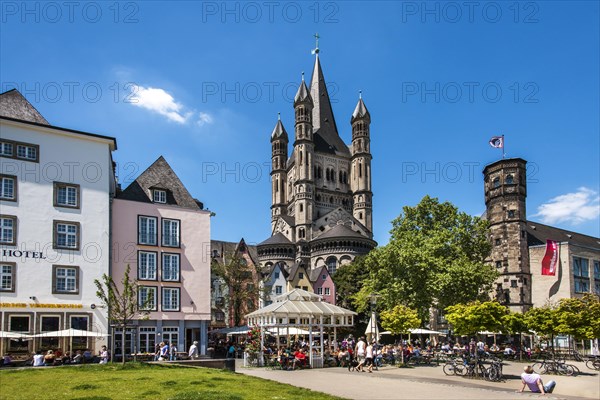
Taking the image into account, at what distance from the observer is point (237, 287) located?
7256 cm

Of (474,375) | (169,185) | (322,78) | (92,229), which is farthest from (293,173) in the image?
(474,375)

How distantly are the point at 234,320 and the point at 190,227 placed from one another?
28826mm

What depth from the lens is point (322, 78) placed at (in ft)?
491

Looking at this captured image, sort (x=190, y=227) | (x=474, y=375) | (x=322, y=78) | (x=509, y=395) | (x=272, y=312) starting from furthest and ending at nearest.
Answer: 1. (x=322, y=78)
2. (x=190, y=227)
3. (x=272, y=312)
4. (x=474, y=375)
5. (x=509, y=395)

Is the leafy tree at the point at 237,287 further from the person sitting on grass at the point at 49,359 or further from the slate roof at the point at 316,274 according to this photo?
the person sitting on grass at the point at 49,359

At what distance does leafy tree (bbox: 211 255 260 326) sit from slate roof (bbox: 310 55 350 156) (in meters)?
65.2

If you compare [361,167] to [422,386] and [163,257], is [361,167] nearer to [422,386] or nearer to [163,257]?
[163,257]

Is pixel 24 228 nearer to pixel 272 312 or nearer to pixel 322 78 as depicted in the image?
pixel 272 312

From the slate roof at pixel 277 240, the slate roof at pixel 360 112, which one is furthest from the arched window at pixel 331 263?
the slate roof at pixel 360 112

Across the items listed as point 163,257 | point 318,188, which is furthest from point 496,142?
point 318,188

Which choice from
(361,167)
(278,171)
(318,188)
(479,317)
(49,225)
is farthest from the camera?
(278,171)

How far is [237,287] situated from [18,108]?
3591 cm

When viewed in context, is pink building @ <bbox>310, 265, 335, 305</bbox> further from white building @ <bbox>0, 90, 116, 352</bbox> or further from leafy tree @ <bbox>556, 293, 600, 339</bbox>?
leafy tree @ <bbox>556, 293, 600, 339</bbox>

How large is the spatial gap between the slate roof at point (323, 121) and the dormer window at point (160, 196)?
3529 inches
